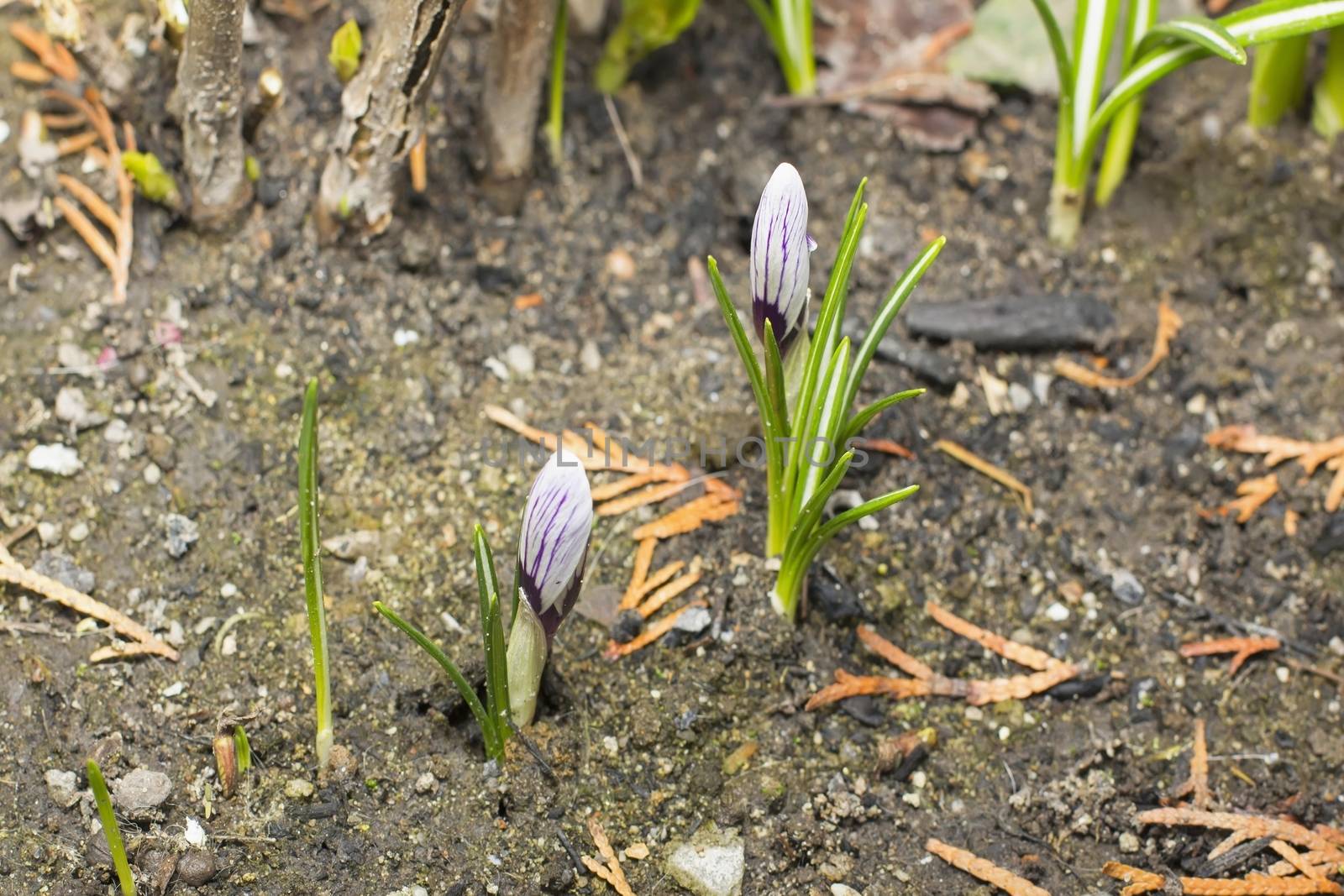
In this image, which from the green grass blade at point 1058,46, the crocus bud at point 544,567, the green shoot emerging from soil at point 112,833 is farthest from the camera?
the green grass blade at point 1058,46

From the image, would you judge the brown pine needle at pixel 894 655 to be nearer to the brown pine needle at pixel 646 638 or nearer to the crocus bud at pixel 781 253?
the brown pine needle at pixel 646 638

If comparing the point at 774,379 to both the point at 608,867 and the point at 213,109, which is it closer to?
the point at 608,867

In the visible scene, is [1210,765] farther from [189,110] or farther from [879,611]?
[189,110]

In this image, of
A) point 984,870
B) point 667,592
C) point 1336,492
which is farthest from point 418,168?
point 1336,492

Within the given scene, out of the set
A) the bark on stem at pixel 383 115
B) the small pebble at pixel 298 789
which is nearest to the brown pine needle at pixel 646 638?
the small pebble at pixel 298 789

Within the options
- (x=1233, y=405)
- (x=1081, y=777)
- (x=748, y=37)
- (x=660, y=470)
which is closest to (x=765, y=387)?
(x=660, y=470)

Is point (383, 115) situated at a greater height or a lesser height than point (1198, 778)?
greater
